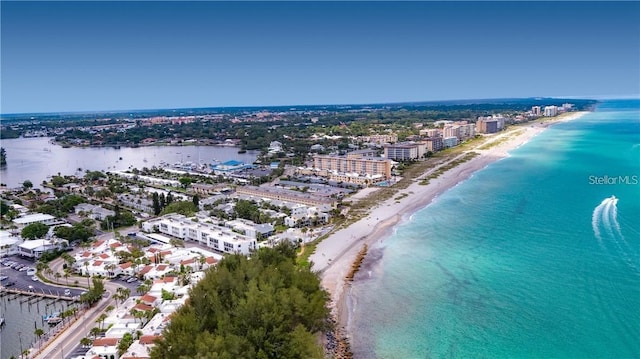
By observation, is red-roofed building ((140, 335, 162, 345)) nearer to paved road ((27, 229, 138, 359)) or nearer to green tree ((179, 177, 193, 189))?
paved road ((27, 229, 138, 359))

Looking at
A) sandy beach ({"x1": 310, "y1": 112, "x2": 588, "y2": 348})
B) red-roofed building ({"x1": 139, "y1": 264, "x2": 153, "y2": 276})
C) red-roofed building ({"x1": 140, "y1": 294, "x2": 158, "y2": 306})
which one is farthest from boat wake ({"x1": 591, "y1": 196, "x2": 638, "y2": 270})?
red-roofed building ({"x1": 139, "y1": 264, "x2": 153, "y2": 276})

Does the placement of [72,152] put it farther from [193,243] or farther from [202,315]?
[202,315]

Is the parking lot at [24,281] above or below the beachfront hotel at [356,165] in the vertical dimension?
below

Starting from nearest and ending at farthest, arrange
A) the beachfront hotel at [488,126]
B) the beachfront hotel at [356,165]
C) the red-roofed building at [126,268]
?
the red-roofed building at [126,268] < the beachfront hotel at [356,165] < the beachfront hotel at [488,126]

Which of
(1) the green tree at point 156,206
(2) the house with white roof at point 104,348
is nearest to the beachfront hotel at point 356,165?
(1) the green tree at point 156,206

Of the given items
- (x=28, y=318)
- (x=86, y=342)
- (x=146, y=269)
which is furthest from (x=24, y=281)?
(x=86, y=342)

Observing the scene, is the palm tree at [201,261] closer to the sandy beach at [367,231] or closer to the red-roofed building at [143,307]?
the red-roofed building at [143,307]

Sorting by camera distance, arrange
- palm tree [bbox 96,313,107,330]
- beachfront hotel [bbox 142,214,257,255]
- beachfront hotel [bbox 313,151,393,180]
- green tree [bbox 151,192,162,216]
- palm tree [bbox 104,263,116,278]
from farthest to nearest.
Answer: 1. beachfront hotel [bbox 313,151,393,180]
2. green tree [bbox 151,192,162,216]
3. beachfront hotel [bbox 142,214,257,255]
4. palm tree [bbox 104,263,116,278]
5. palm tree [bbox 96,313,107,330]
